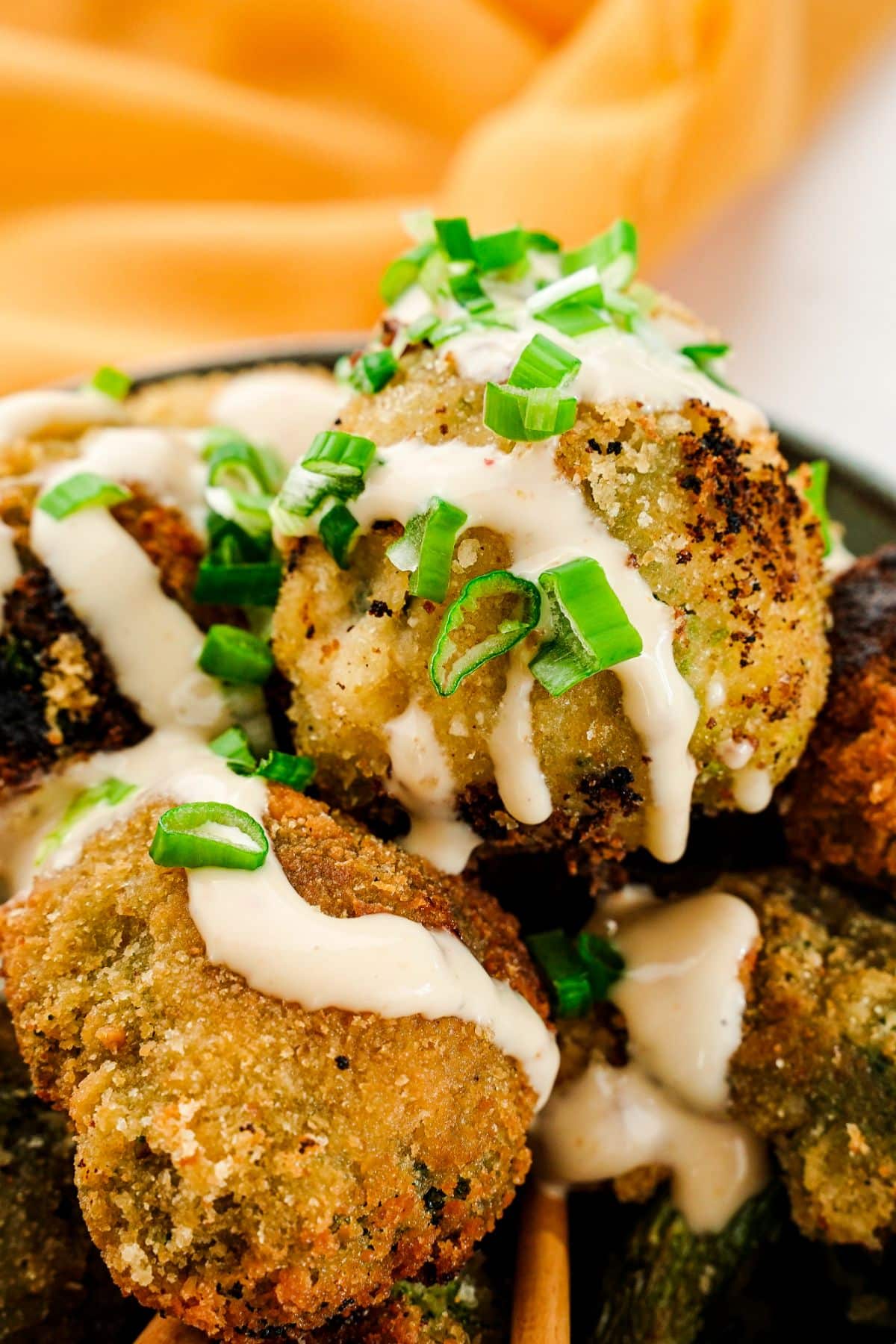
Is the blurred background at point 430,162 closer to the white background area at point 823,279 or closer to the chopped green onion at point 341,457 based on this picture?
the white background area at point 823,279

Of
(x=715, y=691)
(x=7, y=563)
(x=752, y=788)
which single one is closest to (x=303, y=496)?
(x=7, y=563)

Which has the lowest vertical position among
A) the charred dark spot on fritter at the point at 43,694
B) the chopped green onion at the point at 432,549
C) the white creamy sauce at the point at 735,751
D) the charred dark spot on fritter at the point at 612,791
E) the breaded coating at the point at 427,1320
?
the breaded coating at the point at 427,1320

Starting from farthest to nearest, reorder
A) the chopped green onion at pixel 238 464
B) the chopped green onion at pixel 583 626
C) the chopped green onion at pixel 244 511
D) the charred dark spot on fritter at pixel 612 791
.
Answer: the chopped green onion at pixel 238 464
the chopped green onion at pixel 244 511
the charred dark spot on fritter at pixel 612 791
the chopped green onion at pixel 583 626

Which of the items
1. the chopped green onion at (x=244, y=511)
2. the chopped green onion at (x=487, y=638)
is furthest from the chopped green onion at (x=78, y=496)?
the chopped green onion at (x=487, y=638)

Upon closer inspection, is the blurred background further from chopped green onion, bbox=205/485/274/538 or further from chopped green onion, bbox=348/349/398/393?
chopped green onion, bbox=348/349/398/393

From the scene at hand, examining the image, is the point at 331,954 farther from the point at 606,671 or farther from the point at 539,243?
the point at 539,243

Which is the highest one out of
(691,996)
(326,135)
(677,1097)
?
(326,135)
